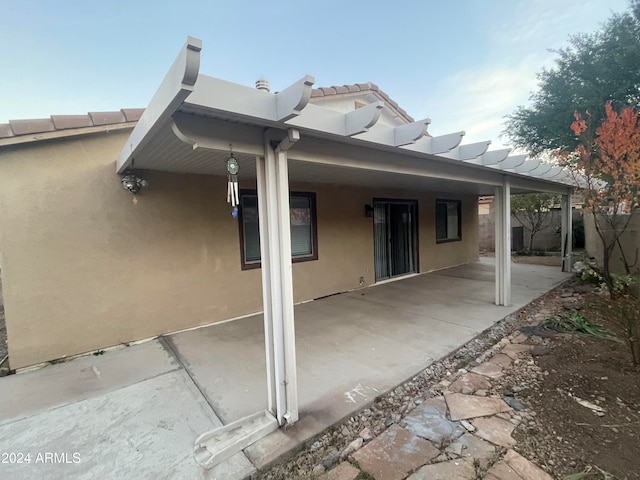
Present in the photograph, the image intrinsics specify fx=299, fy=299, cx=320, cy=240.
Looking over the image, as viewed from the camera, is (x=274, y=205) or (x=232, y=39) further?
(x=232, y=39)

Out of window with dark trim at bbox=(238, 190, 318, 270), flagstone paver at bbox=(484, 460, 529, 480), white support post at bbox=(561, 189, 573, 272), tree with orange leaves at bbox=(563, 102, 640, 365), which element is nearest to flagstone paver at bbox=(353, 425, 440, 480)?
flagstone paver at bbox=(484, 460, 529, 480)

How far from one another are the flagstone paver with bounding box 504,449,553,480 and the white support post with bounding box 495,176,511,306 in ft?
12.4

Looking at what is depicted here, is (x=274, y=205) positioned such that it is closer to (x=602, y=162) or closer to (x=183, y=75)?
(x=183, y=75)

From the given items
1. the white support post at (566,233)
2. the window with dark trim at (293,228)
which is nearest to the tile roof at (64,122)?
the window with dark trim at (293,228)

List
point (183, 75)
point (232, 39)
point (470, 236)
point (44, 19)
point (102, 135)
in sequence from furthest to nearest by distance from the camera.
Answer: point (470, 236) → point (232, 39) → point (44, 19) → point (102, 135) → point (183, 75)

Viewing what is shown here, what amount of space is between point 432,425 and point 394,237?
18.7 feet

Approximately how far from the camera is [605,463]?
1874 millimetres

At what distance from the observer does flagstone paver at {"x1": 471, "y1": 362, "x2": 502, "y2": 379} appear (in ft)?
9.85

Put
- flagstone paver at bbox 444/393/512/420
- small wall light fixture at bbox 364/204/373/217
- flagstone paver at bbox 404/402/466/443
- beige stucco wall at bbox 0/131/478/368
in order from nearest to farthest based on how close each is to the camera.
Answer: flagstone paver at bbox 404/402/466/443 < flagstone paver at bbox 444/393/512/420 < beige stucco wall at bbox 0/131/478/368 < small wall light fixture at bbox 364/204/373/217

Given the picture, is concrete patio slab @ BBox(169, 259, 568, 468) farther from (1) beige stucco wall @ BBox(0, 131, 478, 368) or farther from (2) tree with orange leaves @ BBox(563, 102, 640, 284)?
(2) tree with orange leaves @ BBox(563, 102, 640, 284)

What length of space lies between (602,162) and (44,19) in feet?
32.6

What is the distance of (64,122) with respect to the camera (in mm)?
3395

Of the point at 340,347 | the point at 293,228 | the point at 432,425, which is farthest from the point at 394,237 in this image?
the point at 432,425

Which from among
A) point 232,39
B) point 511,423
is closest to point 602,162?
point 511,423
